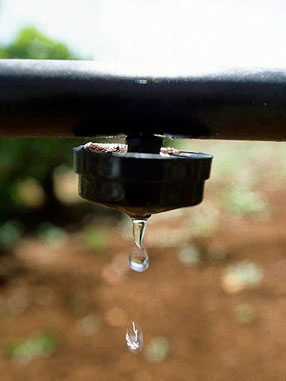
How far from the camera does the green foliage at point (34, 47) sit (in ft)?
20.6

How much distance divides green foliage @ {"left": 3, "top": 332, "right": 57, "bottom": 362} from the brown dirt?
48mm

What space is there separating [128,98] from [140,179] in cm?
9

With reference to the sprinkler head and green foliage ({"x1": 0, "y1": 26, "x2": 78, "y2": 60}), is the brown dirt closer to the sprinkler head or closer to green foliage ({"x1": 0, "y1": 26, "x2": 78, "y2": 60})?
green foliage ({"x1": 0, "y1": 26, "x2": 78, "y2": 60})

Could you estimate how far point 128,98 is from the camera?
0.50m

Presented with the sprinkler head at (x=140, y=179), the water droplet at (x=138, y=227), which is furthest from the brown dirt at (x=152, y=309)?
the sprinkler head at (x=140, y=179)

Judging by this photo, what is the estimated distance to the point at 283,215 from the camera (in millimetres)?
5352

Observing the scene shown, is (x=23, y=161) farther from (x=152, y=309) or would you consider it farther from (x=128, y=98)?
(x=128, y=98)

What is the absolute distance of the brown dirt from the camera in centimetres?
315

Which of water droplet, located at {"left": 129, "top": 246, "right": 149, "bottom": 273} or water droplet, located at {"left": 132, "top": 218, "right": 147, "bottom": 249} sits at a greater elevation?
water droplet, located at {"left": 132, "top": 218, "right": 147, "bottom": 249}

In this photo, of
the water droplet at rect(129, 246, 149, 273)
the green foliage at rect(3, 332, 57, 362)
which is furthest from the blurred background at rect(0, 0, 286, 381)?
the water droplet at rect(129, 246, 149, 273)

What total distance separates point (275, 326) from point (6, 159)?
3666 mm

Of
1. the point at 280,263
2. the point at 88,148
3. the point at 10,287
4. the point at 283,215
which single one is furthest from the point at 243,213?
the point at 88,148

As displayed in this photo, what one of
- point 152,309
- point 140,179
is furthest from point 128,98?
point 152,309

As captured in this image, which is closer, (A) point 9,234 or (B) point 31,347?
(B) point 31,347
